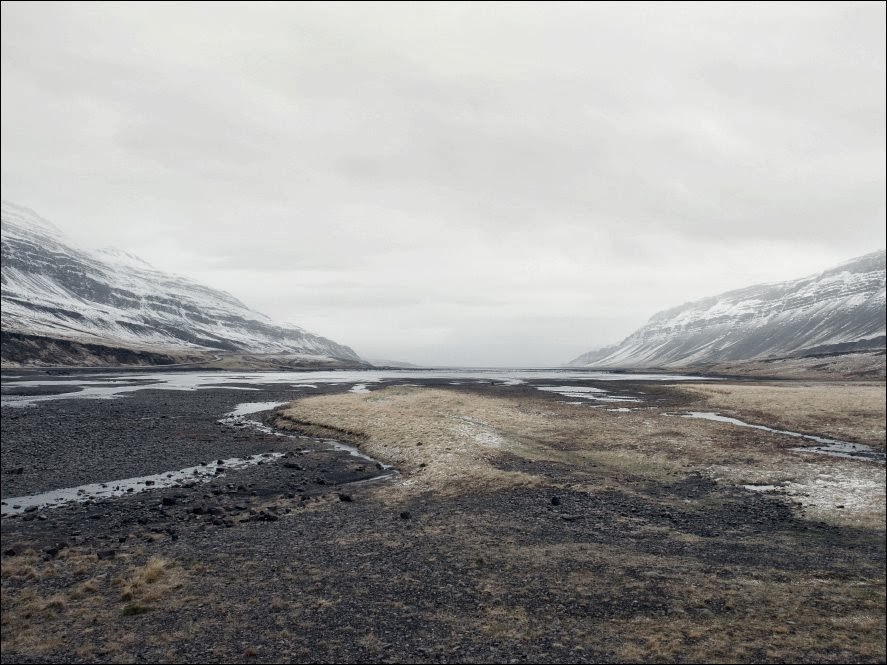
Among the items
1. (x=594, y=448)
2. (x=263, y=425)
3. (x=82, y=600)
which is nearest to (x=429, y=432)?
(x=594, y=448)

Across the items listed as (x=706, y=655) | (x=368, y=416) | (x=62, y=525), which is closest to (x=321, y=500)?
(x=62, y=525)

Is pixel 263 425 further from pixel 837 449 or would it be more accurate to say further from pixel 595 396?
pixel 595 396

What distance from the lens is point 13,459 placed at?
36.9 metres

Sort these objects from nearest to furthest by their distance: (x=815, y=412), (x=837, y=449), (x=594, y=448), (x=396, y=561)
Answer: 1. (x=396, y=561)
2. (x=837, y=449)
3. (x=594, y=448)
4. (x=815, y=412)

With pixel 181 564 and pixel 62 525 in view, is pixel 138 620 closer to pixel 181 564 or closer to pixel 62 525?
pixel 181 564

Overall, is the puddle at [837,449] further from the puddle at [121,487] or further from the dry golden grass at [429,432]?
the puddle at [121,487]

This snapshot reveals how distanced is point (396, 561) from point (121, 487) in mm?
21684

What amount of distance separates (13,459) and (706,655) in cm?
4614

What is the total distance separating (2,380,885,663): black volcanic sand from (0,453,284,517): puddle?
1402mm

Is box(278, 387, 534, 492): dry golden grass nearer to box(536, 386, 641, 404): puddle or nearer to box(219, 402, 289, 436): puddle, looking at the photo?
box(219, 402, 289, 436): puddle

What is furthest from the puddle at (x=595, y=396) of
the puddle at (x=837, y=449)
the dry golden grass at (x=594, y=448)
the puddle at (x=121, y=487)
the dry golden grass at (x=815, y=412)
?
the puddle at (x=121, y=487)

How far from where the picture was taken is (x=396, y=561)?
19.9 metres

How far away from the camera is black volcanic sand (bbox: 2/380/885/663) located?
1438 cm

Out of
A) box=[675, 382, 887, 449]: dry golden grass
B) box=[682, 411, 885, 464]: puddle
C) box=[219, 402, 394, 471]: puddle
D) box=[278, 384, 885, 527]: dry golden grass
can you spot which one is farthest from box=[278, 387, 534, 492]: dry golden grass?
box=[675, 382, 887, 449]: dry golden grass
